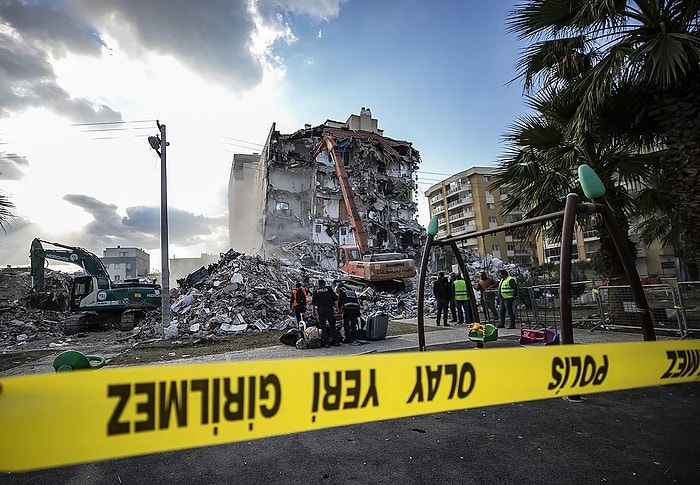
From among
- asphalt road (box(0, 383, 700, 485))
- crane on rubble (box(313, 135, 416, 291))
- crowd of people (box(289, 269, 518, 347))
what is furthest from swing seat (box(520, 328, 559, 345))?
crane on rubble (box(313, 135, 416, 291))

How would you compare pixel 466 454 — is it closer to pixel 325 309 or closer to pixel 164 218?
pixel 325 309

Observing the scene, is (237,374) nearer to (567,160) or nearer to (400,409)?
(400,409)

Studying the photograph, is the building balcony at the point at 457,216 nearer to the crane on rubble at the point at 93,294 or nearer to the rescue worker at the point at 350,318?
the crane on rubble at the point at 93,294

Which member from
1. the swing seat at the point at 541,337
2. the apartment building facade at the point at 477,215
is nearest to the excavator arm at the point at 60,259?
the swing seat at the point at 541,337

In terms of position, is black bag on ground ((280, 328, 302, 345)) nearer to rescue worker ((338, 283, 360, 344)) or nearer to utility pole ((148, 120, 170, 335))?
rescue worker ((338, 283, 360, 344))

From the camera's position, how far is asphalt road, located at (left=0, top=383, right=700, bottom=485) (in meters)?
2.67

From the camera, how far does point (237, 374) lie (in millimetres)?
1361

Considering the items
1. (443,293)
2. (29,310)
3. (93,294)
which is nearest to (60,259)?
(93,294)

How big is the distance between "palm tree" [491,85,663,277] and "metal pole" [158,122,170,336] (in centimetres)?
995

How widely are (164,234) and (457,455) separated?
11.5 metres

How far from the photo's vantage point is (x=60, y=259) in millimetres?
15508

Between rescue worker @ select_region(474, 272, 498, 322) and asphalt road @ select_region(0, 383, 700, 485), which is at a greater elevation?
rescue worker @ select_region(474, 272, 498, 322)

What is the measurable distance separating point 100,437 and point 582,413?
4.37 meters

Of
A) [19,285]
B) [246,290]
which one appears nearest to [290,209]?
[19,285]
